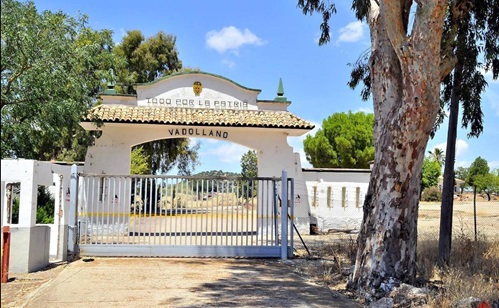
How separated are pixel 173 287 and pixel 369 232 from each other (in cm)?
367

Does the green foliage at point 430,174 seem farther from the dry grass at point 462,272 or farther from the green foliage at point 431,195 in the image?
the dry grass at point 462,272

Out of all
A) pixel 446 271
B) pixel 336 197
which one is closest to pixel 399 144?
pixel 446 271

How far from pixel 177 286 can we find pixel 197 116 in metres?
9.20

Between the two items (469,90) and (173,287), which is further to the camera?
(469,90)

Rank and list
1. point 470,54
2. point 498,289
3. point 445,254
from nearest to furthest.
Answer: point 498,289
point 445,254
point 470,54

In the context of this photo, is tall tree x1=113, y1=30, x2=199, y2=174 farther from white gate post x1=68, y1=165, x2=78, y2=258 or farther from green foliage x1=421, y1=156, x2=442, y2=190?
green foliage x1=421, y1=156, x2=442, y2=190

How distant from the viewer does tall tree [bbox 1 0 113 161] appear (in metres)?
10.2

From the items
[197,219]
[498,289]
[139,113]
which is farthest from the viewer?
[139,113]

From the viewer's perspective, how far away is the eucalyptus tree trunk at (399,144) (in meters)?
8.09

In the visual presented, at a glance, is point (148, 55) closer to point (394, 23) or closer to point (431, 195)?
point (394, 23)

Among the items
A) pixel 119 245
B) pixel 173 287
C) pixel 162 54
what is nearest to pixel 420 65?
pixel 173 287

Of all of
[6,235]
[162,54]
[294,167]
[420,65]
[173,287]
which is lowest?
[173,287]

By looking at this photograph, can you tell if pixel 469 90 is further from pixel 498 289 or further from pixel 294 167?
pixel 294 167

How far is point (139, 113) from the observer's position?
17203 millimetres
